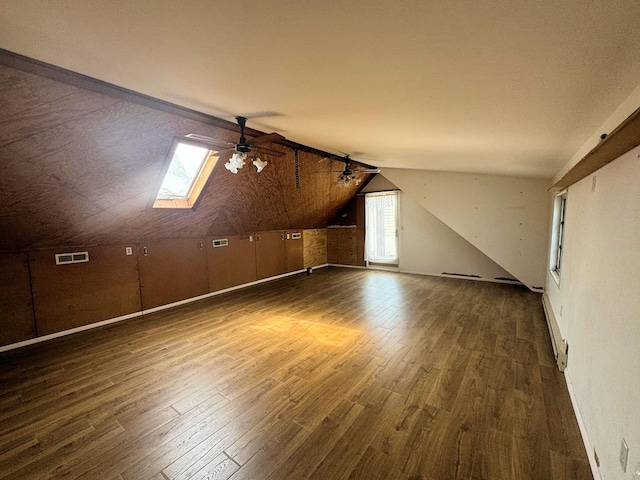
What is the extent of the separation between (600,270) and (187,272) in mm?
5264

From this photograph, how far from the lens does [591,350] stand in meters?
1.78

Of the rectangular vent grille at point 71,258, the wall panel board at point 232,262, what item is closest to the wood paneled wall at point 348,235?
the wall panel board at point 232,262

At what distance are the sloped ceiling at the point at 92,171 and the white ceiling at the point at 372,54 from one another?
59 centimetres

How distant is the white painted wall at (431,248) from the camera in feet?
19.6

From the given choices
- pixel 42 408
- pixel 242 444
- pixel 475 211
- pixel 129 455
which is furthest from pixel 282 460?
pixel 475 211

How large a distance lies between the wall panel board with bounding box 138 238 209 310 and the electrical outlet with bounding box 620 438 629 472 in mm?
5230

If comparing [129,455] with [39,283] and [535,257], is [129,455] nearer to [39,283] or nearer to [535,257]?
[39,283]

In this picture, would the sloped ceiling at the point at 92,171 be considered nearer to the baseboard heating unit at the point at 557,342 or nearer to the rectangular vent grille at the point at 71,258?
the rectangular vent grille at the point at 71,258

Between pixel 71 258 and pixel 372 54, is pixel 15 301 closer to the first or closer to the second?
pixel 71 258

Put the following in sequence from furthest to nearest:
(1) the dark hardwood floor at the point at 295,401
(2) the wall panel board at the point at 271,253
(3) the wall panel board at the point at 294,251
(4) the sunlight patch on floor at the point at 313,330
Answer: (3) the wall panel board at the point at 294,251 < (2) the wall panel board at the point at 271,253 < (4) the sunlight patch on floor at the point at 313,330 < (1) the dark hardwood floor at the point at 295,401

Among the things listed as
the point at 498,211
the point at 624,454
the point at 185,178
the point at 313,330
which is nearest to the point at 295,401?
the point at 313,330

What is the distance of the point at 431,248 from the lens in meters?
6.54

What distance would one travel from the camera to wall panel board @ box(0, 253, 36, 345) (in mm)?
3234

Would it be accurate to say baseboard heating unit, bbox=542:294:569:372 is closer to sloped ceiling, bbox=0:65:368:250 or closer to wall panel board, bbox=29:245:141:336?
sloped ceiling, bbox=0:65:368:250
